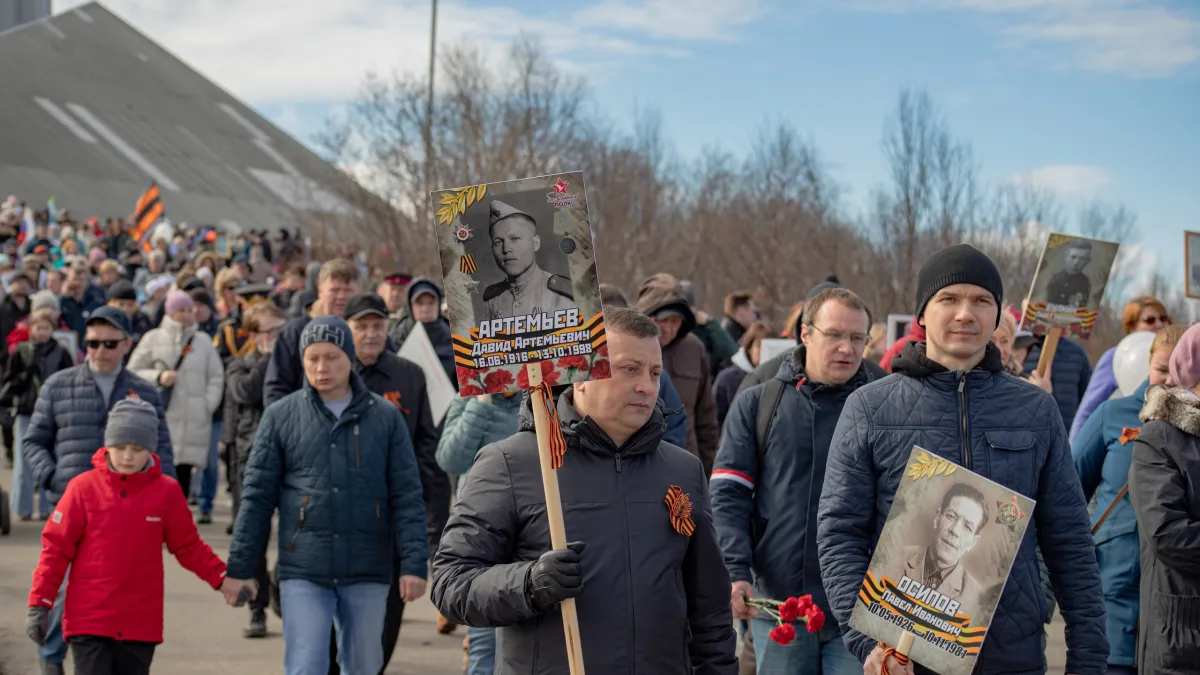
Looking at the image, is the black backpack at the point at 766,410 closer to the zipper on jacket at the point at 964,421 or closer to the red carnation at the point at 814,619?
the red carnation at the point at 814,619

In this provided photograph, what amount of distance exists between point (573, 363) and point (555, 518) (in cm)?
47

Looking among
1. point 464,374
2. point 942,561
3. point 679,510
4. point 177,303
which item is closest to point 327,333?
point 464,374

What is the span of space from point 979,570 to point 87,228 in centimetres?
2906

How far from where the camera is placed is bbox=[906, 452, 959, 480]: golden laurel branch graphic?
3811 mm

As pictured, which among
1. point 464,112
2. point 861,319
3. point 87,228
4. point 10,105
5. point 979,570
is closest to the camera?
point 979,570

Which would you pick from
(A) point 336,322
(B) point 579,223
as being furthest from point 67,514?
(B) point 579,223

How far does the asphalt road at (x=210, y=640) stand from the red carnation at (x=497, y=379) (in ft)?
15.9

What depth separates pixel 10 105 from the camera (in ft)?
201

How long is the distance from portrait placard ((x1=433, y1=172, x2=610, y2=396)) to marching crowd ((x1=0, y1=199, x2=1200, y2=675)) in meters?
0.23

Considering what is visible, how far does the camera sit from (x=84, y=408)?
8062 mm

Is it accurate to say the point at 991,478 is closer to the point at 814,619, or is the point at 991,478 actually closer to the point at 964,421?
the point at 964,421

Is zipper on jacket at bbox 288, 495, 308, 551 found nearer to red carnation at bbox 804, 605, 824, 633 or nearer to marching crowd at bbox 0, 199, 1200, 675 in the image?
marching crowd at bbox 0, 199, 1200, 675

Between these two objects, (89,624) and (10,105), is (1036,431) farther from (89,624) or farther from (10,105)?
(10,105)

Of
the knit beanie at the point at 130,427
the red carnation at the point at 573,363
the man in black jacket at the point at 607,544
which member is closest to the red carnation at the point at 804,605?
the man in black jacket at the point at 607,544
